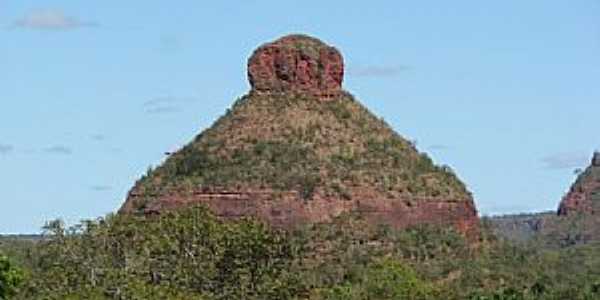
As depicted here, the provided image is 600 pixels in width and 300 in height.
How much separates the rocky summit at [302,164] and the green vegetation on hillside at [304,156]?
0.15ft

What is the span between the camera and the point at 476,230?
84062 mm

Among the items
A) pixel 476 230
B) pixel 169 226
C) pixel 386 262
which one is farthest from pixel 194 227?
pixel 476 230

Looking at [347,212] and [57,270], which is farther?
[347,212]

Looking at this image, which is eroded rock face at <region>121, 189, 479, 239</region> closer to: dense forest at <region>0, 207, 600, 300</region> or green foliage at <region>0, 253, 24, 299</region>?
dense forest at <region>0, 207, 600, 300</region>

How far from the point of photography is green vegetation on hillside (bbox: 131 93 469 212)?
8125 cm

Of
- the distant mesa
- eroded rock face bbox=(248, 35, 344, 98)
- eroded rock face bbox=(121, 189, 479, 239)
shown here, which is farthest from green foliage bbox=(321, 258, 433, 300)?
the distant mesa

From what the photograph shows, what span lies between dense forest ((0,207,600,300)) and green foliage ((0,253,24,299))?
0.03 metres

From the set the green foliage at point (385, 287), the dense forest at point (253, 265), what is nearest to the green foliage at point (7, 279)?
the dense forest at point (253, 265)

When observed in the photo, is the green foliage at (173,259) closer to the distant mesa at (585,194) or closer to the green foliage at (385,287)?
the green foliage at (385,287)

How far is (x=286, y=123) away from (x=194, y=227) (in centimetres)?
3039

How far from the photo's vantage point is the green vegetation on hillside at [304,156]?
81250 millimetres

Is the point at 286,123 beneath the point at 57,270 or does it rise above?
above

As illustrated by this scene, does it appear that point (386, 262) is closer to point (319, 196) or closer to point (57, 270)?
point (319, 196)

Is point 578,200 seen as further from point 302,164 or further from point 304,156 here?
point 302,164
